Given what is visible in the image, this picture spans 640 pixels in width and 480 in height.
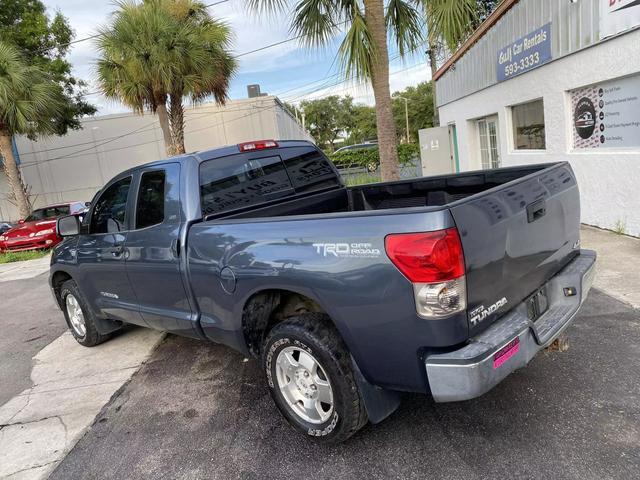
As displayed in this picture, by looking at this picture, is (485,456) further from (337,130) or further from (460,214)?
(337,130)

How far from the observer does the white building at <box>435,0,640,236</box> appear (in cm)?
670

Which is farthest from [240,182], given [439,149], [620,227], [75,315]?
[439,149]

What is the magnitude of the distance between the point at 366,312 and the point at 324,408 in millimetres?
831

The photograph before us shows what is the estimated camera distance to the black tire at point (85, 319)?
5.15m

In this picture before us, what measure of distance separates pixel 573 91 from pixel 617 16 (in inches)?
64.3

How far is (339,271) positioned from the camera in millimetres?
2654

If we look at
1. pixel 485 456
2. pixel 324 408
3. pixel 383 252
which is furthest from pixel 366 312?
pixel 485 456

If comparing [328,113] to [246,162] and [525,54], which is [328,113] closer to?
[525,54]

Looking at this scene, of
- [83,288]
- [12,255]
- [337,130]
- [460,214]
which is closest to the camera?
[460,214]

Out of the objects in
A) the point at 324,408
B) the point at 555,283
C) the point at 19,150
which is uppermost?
the point at 19,150

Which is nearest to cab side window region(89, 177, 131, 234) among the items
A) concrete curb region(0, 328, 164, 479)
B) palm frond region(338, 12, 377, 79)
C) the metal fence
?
concrete curb region(0, 328, 164, 479)

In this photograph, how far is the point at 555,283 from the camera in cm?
322

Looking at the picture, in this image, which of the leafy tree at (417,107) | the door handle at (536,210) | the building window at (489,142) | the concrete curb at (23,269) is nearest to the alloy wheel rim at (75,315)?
the door handle at (536,210)

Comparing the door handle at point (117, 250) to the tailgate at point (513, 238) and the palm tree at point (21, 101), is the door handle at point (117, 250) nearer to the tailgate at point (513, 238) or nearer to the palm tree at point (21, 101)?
the tailgate at point (513, 238)
